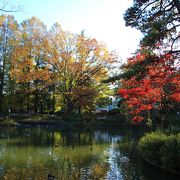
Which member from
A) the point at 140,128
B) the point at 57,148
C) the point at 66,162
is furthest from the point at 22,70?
the point at 66,162

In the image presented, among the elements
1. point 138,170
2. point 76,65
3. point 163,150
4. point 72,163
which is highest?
point 76,65

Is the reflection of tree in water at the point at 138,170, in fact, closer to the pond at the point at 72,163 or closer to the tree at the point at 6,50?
the pond at the point at 72,163

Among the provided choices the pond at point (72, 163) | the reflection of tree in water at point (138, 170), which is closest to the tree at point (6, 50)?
the pond at point (72, 163)

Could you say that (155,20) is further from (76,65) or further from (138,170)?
(76,65)

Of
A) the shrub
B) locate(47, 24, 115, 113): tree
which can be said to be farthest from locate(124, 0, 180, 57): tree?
locate(47, 24, 115, 113): tree

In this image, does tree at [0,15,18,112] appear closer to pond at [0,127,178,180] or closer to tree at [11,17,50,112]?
tree at [11,17,50,112]

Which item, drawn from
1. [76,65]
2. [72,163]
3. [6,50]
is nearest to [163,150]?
[72,163]

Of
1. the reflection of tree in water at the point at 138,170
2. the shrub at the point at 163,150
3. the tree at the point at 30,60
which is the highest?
the tree at the point at 30,60

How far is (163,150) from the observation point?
1534 centimetres

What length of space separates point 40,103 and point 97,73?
11564 millimetres

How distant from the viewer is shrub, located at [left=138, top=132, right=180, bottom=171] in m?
14.4

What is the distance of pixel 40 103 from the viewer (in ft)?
175

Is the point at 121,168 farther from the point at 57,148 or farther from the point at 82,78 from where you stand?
the point at 82,78

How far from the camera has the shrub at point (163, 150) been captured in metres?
14.4
